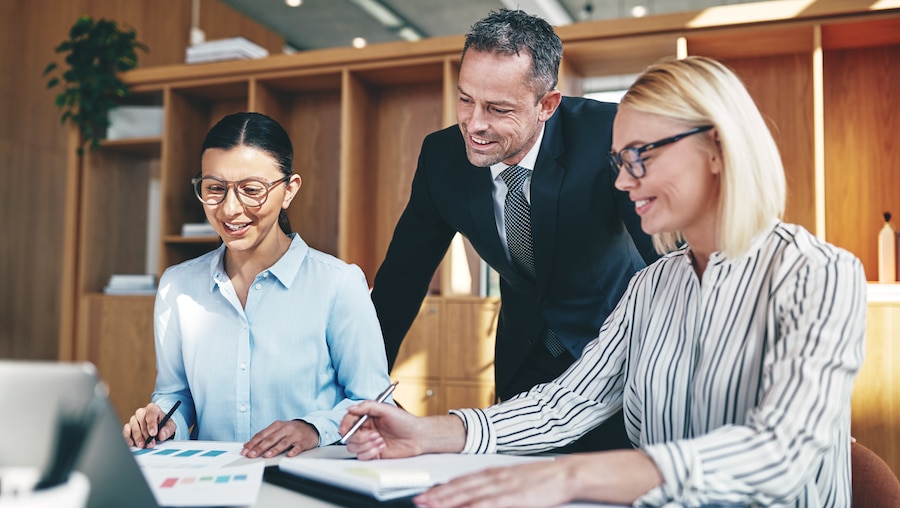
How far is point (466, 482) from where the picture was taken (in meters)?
0.95

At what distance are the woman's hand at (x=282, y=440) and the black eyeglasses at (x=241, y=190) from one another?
22.5 inches

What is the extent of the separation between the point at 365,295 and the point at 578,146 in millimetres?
686

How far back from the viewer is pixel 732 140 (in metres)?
1.13

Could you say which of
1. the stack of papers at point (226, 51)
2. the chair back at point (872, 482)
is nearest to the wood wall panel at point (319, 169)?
the stack of papers at point (226, 51)

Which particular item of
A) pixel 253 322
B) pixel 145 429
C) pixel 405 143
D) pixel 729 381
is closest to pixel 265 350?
pixel 253 322

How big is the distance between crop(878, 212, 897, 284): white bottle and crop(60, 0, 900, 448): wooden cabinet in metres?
0.15

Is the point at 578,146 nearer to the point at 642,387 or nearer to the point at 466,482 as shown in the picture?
the point at 642,387

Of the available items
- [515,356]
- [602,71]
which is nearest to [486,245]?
[515,356]

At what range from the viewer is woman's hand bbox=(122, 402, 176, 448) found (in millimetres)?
1358

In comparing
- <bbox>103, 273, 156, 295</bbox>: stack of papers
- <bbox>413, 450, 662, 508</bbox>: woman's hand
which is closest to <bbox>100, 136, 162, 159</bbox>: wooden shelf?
<bbox>103, 273, 156, 295</bbox>: stack of papers

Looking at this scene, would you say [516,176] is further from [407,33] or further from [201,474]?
[407,33]

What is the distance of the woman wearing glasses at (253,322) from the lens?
1655 mm

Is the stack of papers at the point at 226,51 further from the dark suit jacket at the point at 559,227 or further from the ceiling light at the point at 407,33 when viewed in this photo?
the ceiling light at the point at 407,33

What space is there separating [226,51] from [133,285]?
1.37m
